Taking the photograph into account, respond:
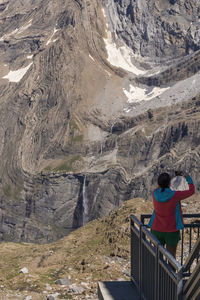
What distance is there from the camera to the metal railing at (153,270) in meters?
9.08

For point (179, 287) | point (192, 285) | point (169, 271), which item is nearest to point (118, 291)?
point (169, 271)

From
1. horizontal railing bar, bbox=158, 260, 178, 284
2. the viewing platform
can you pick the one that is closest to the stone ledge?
the viewing platform

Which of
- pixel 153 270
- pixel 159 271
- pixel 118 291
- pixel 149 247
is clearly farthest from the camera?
pixel 118 291

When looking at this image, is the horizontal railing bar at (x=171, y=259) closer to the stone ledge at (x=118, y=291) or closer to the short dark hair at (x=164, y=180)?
the short dark hair at (x=164, y=180)

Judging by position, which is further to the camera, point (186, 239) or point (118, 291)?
point (186, 239)

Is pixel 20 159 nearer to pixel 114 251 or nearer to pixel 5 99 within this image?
pixel 5 99

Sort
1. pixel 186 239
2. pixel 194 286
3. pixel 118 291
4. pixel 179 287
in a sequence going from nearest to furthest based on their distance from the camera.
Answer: pixel 194 286, pixel 179 287, pixel 118 291, pixel 186 239

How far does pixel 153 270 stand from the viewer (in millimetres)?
10961

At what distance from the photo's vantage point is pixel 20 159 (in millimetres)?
178375

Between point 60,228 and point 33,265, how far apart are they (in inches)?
5347

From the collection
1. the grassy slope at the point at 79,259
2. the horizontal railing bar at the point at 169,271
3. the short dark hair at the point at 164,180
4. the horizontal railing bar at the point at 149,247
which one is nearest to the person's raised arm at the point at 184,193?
the short dark hair at the point at 164,180

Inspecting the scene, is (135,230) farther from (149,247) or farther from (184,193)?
(184,193)

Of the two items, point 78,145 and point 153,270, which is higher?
point 153,270

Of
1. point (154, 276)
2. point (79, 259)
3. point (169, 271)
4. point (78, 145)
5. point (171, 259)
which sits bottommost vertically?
point (78, 145)
